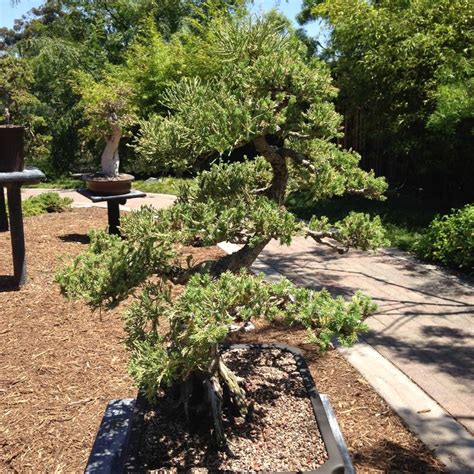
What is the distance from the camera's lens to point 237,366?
125 inches

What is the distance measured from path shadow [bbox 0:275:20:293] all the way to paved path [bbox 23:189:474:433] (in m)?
2.84

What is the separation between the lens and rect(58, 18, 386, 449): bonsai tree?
2072mm

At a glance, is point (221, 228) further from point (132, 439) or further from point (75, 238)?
point (75, 238)

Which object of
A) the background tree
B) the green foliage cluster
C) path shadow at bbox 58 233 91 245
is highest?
the background tree

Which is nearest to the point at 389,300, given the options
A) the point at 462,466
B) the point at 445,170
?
the point at 462,466

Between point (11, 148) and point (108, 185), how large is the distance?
1.90 metres

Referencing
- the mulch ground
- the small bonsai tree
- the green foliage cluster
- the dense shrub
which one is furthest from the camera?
→ the green foliage cluster

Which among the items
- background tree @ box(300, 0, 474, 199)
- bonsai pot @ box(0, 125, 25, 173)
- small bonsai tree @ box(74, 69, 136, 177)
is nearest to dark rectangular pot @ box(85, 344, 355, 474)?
bonsai pot @ box(0, 125, 25, 173)

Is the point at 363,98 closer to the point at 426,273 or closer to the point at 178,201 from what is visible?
the point at 426,273

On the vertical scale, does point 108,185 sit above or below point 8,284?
above

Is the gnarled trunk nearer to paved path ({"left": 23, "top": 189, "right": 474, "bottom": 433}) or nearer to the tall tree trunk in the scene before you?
paved path ({"left": 23, "top": 189, "right": 474, "bottom": 433})

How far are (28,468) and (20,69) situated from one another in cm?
569

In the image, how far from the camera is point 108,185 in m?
6.93

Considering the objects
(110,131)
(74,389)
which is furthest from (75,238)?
(74,389)
